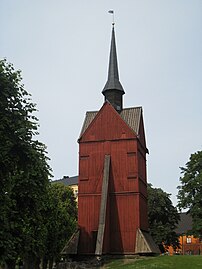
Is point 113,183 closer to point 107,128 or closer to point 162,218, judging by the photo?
point 107,128

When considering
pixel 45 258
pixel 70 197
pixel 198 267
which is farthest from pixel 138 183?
pixel 70 197

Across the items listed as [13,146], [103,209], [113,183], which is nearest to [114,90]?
[113,183]

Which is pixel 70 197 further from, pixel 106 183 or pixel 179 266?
pixel 179 266

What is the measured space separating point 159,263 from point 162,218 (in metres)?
28.7

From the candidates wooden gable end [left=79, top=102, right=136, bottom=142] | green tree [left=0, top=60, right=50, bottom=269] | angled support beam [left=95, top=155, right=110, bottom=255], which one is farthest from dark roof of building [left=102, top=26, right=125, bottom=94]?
green tree [left=0, top=60, right=50, bottom=269]

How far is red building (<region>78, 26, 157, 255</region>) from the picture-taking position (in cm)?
3603

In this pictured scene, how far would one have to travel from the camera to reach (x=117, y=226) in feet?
120

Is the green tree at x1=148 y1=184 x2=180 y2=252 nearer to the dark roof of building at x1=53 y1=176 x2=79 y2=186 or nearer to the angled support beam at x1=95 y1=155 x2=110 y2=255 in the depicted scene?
the angled support beam at x1=95 y1=155 x2=110 y2=255

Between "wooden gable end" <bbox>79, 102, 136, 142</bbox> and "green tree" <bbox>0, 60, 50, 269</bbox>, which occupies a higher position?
"wooden gable end" <bbox>79, 102, 136, 142</bbox>

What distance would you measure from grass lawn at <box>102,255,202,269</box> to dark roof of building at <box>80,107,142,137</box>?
12089 millimetres

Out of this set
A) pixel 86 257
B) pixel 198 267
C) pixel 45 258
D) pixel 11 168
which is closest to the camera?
pixel 11 168

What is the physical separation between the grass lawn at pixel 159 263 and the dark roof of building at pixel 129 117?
39.7ft

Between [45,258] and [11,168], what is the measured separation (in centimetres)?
2623

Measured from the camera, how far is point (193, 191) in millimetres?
47125
